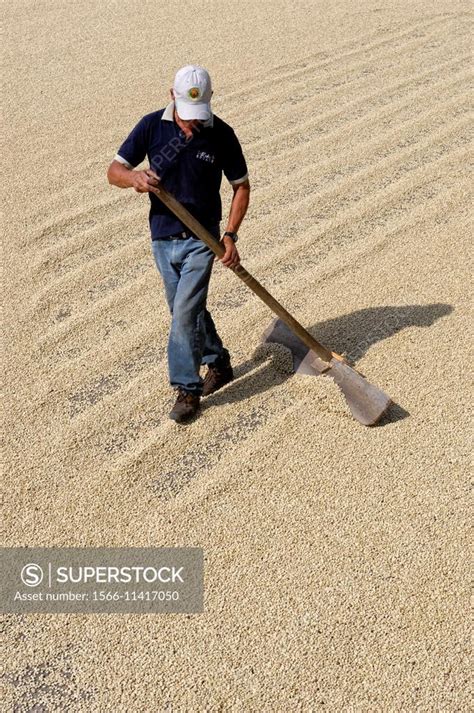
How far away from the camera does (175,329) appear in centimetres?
452

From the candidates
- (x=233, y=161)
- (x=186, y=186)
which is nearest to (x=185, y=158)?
(x=186, y=186)

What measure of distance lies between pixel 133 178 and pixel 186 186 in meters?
0.30

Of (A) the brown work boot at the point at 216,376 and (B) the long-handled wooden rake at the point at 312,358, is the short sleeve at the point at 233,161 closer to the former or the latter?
(B) the long-handled wooden rake at the point at 312,358

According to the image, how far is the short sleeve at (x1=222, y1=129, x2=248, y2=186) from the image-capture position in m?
4.31

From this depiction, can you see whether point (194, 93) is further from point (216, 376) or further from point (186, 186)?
point (216, 376)

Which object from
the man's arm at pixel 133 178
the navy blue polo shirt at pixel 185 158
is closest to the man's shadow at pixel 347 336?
the navy blue polo shirt at pixel 185 158

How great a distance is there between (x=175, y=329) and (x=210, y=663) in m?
1.78

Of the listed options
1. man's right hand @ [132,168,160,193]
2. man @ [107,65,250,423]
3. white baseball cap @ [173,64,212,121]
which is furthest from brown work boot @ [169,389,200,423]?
white baseball cap @ [173,64,212,121]

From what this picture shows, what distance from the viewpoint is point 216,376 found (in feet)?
16.4

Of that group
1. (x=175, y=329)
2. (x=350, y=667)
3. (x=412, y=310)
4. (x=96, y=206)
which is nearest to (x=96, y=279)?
(x=96, y=206)

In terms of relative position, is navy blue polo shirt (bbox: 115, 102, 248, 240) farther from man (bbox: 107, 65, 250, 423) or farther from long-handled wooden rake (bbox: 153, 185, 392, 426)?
long-handled wooden rake (bbox: 153, 185, 392, 426)

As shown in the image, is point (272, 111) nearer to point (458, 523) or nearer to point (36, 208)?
point (36, 208)

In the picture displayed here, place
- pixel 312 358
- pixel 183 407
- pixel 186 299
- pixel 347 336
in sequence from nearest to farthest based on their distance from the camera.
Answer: pixel 186 299
pixel 183 407
pixel 312 358
pixel 347 336

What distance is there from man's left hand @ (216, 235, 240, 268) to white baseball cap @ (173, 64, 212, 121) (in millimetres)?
639
